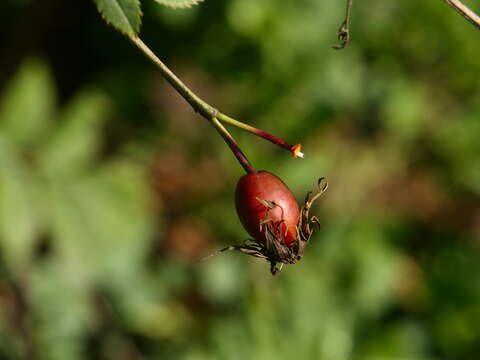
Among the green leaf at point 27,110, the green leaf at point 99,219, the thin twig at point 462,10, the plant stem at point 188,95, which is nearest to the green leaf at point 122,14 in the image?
the plant stem at point 188,95

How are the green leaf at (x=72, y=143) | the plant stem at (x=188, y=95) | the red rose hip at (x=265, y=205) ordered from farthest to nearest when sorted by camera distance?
1. the green leaf at (x=72, y=143)
2. the red rose hip at (x=265, y=205)
3. the plant stem at (x=188, y=95)

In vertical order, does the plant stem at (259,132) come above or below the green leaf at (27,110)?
below

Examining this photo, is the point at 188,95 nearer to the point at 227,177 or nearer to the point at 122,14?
the point at 122,14

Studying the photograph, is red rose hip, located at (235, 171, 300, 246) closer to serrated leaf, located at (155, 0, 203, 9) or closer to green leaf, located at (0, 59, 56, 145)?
serrated leaf, located at (155, 0, 203, 9)

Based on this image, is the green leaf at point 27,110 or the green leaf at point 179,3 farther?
the green leaf at point 27,110

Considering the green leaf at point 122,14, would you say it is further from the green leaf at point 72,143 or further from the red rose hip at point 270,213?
the green leaf at point 72,143

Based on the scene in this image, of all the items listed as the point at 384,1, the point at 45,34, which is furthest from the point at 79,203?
the point at 384,1

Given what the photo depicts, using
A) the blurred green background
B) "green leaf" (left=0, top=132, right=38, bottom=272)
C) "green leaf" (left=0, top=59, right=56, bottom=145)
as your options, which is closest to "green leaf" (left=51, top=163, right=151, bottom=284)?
the blurred green background

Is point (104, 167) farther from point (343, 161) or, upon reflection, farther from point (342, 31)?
point (342, 31)
